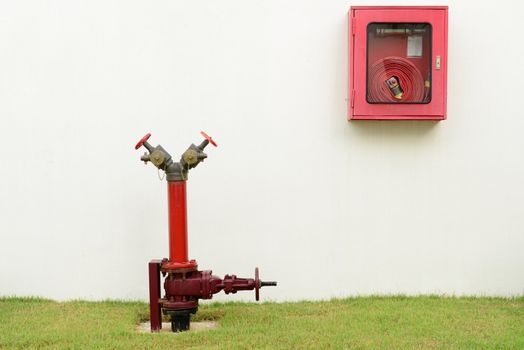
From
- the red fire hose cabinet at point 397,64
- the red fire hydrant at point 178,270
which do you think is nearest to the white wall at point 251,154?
the red fire hose cabinet at point 397,64

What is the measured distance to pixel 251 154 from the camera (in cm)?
521

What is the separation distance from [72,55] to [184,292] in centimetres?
182

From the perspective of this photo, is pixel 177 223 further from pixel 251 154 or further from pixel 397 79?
pixel 397 79

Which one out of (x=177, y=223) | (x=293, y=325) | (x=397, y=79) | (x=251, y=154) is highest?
(x=397, y=79)

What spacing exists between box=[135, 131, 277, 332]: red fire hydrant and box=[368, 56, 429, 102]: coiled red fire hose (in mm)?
1238

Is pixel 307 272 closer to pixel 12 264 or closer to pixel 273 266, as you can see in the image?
Result: pixel 273 266

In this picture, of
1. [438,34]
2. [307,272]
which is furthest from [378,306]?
[438,34]

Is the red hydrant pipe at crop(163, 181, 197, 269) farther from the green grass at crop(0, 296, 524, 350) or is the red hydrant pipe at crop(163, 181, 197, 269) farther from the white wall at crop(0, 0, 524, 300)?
the white wall at crop(0, 0, 524, 300)

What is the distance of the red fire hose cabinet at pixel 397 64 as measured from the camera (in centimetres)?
499

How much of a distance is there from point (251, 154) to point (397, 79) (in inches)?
43.2

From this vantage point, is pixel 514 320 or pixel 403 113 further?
pixel 403 113

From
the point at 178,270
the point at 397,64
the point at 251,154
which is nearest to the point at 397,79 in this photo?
the point at 397,64

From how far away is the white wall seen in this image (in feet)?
17.0

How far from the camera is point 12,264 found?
5246 millimetres
